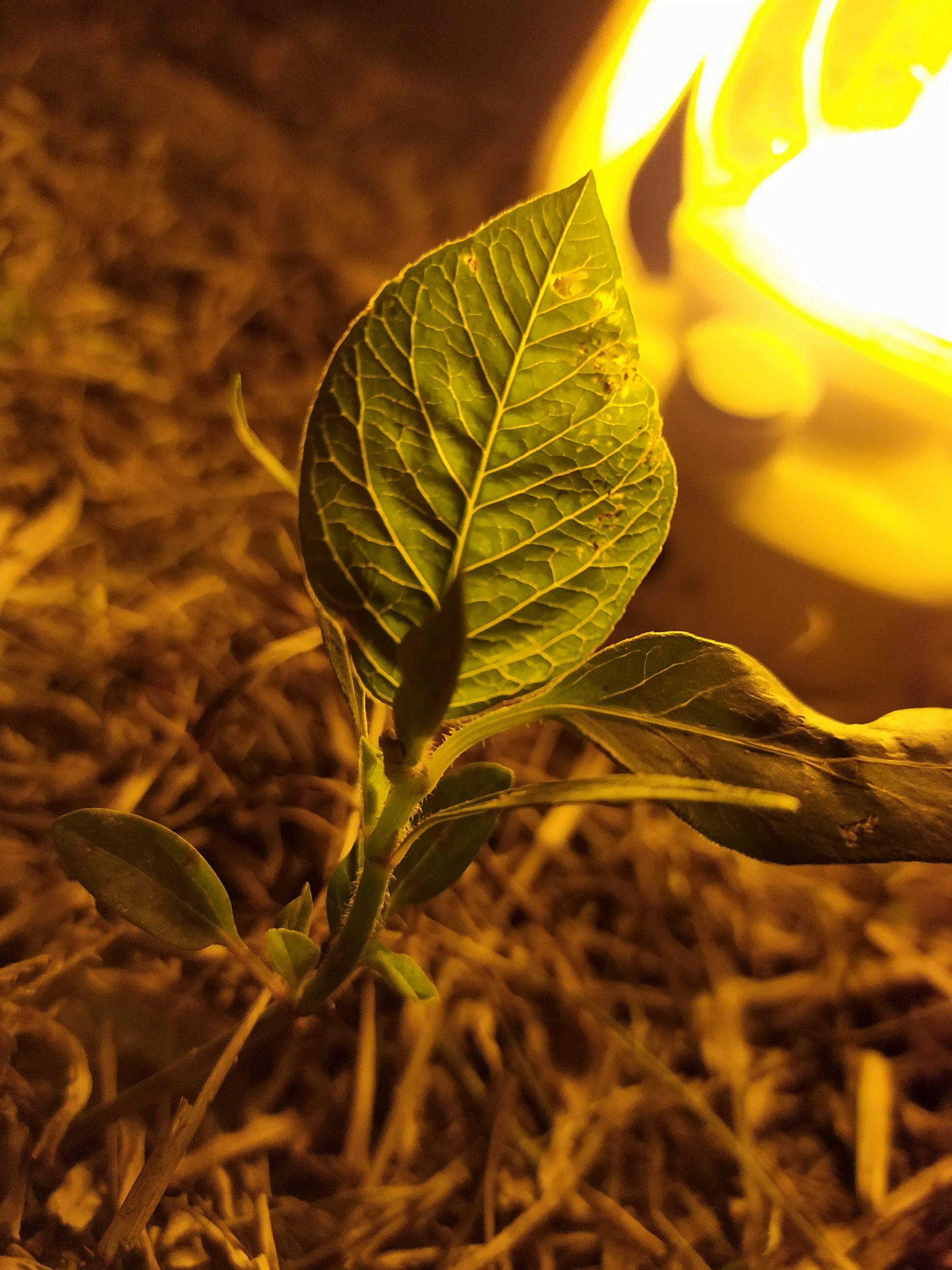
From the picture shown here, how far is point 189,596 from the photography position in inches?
21.3

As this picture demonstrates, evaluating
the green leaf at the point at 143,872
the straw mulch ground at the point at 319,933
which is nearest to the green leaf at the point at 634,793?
the green leaf at the point at 143,872

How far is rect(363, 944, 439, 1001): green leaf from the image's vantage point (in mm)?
303

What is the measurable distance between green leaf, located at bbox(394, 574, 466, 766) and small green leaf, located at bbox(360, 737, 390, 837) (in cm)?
5

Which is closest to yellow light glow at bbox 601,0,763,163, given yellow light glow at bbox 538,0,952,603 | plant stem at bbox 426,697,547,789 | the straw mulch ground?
yellow light glow at bbox 538,0,952,603

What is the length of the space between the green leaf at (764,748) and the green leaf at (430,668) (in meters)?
0.08

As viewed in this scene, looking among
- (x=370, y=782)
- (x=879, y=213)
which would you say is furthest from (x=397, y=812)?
(x=879, y=213)

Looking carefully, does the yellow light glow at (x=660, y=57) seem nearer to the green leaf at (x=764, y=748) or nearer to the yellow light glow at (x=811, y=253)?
the yellow light glow at (x=811, y=253)

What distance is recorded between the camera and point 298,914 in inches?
12.8

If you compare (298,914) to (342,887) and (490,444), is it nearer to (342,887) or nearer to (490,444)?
(342,887)

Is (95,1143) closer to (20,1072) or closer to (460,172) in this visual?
(20,1072)

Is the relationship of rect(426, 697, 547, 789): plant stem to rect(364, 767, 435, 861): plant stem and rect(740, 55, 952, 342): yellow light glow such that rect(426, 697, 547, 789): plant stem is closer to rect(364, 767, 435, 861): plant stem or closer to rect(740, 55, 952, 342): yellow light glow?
rect(364, 767, 435, 861): plant stem

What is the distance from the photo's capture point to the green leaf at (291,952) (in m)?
0.29

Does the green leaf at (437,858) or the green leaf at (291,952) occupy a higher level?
the green leaf at (437,858)

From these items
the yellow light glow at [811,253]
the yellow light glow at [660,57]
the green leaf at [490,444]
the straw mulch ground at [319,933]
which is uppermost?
the yellow light glow at [660,57]
